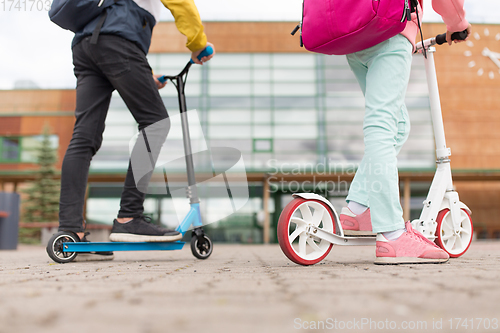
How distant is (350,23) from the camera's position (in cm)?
224

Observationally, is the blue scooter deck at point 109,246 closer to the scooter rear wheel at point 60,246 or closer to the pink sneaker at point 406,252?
the scooter rear wheel at point 60,246

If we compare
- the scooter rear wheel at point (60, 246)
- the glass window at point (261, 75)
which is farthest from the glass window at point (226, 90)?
the scooter rear wheel at point (60, 246)

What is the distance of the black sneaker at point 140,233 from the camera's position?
270 cm

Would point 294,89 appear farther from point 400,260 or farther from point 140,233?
point 400,260

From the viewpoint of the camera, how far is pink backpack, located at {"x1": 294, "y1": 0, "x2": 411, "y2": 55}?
2.17 metres

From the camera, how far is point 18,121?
950 inches

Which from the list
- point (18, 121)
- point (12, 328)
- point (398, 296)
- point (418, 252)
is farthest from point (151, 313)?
point (18, 121)

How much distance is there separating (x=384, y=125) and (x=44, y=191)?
2377 centimetres

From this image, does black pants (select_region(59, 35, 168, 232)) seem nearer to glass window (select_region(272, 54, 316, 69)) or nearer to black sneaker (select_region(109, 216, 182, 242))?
black sneaker (select_region(109, 216, 182, 242))

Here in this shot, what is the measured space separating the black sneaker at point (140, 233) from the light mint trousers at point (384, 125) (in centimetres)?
136

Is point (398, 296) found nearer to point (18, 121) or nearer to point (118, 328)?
point (118, 328)

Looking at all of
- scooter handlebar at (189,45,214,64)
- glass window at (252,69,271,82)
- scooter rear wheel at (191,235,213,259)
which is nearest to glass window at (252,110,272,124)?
Result: glass window at (252,69,271,82)

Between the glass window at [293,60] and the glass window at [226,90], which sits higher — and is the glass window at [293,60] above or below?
above

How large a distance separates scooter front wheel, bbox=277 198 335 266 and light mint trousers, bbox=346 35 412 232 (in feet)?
0.96
